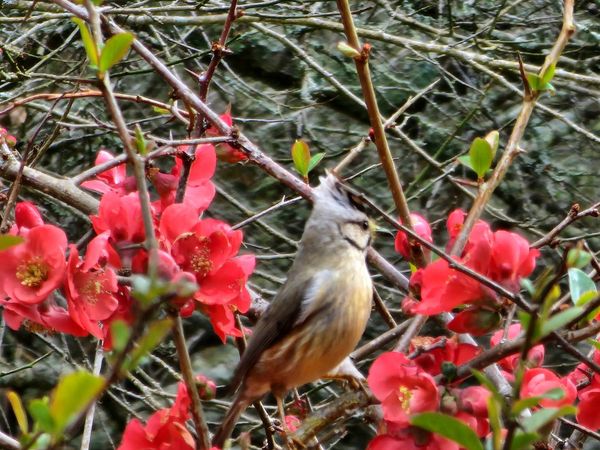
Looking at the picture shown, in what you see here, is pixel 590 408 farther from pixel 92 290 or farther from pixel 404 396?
pixel 92 290

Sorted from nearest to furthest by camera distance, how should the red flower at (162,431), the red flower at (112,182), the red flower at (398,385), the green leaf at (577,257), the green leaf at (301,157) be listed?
1. the green leaf at (577,257)
2. the red flower at (398,385)
3. the red flower at (162,431)
4. the red flower at (112,182)
5. the green leaf at (301,157)

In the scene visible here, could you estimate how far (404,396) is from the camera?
1326 millimetres

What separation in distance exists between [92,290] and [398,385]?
0.48 meters

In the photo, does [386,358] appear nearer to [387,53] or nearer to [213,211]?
[213,211]

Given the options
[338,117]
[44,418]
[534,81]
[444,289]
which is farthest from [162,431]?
[338,117]

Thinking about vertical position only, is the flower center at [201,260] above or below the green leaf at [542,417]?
below

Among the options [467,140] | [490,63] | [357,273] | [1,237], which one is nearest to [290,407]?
[357,273]

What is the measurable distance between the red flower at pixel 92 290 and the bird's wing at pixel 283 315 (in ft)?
2.09

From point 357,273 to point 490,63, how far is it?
1626mm

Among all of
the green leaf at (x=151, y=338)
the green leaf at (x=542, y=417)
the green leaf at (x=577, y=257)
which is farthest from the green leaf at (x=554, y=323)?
the green leaf at (x=151, y=338)

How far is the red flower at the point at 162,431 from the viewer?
142 cm

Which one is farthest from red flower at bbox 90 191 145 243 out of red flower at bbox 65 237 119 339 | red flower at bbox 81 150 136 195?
red flower at bbox 81 150 136 195

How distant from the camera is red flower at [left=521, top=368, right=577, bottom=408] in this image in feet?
4.25

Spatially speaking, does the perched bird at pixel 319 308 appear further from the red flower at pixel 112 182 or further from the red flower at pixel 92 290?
the red flower at pixel 92 290
